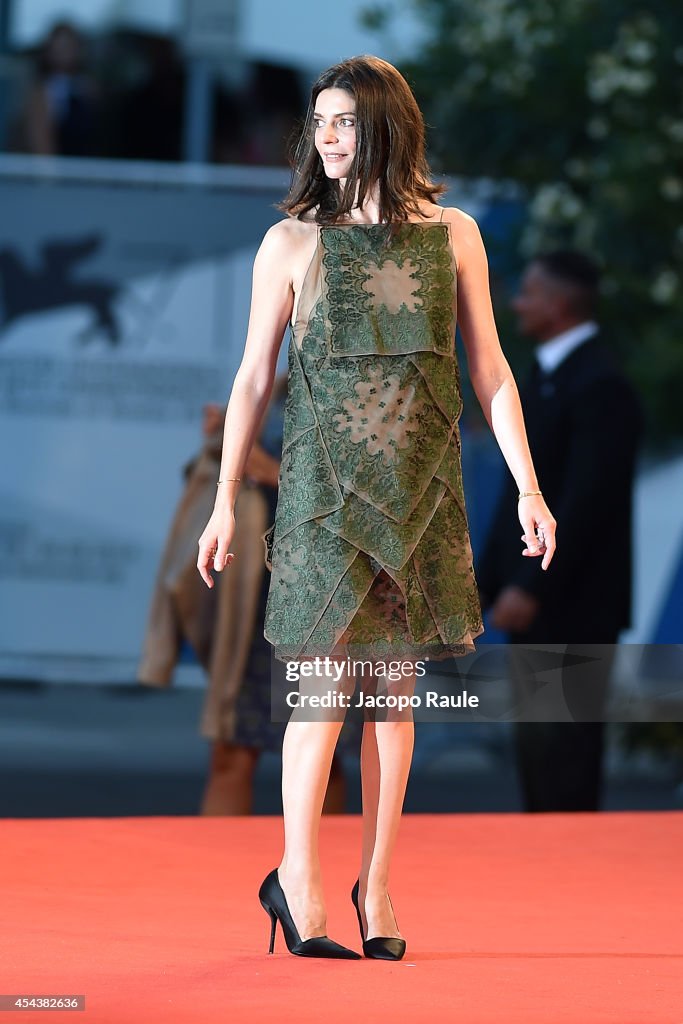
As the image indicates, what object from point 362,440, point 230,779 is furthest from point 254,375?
point 230,779

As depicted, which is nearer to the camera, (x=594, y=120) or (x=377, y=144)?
(x=377, y=144)

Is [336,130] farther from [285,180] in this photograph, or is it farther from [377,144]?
[285,180]

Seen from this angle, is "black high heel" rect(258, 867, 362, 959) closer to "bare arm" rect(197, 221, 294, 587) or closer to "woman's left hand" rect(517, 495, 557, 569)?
"bare arm" rect(197, 221, 294, 587)

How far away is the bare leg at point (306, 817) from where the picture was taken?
3166 millimetres

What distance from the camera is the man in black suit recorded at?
559 cm

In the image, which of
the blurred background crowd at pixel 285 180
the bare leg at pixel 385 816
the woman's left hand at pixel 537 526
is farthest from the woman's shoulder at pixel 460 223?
the blurred background crowd at pixel 285 180

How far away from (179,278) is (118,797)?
6.74 feet

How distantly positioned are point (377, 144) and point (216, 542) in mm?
714

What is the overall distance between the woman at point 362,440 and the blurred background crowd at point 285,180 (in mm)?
3896

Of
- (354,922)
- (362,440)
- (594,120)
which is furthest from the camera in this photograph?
(594,120)

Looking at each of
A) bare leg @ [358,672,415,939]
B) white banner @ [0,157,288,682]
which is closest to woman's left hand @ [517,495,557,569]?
bare leg @ [358,672,415,939]

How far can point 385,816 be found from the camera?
3.22 m

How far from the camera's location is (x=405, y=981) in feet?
10.1

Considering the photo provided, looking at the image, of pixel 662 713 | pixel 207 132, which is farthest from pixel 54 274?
pixel 662 713
